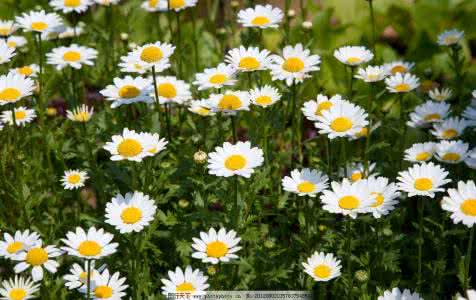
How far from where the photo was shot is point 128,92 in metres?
3.70

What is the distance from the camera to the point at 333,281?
133 inches

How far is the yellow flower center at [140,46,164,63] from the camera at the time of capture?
3.49 m

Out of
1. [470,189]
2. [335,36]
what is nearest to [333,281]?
[470,189]

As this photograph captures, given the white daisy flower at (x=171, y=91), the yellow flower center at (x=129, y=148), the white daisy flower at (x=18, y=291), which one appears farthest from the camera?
the white daisy flower at (x=171, y=91)

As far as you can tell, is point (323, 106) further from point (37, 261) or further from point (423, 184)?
point (37, 261)

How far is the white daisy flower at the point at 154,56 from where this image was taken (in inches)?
137

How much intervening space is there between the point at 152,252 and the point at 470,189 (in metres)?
1.52

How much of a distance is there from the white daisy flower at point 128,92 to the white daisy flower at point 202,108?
0.23 m

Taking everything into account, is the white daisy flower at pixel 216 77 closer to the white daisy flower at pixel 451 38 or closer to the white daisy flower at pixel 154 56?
the white daisy flower at pixel 154 56

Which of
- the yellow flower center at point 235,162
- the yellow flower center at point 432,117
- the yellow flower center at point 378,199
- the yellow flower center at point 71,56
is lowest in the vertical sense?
the yellow flower center at point 378,199

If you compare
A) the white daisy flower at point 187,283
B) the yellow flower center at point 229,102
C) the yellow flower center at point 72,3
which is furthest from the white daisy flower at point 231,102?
the yellow flower center at point 72,3

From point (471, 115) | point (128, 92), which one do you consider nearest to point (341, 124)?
point (471, 115)

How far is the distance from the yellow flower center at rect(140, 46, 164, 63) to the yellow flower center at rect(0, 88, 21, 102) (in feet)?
1.94

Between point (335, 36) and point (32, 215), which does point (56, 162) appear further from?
point (335, 36)
